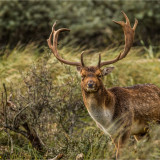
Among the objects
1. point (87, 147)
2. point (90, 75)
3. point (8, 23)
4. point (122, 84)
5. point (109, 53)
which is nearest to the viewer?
point (90, 75)

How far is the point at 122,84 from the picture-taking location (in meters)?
7.96

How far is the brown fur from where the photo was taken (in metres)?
4.97

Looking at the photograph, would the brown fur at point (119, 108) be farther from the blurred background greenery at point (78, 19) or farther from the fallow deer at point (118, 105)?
the blurred background greenery at point (78, 19)

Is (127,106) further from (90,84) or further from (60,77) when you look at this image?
(60,77)

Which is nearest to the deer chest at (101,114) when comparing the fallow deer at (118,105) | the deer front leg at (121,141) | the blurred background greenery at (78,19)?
the fallow deer at (118,105)

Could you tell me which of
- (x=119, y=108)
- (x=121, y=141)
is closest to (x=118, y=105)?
(x=119, y=108)

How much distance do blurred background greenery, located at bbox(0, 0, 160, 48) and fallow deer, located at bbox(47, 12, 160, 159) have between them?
7.66 m

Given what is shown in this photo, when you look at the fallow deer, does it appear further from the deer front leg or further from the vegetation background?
the vegetation background

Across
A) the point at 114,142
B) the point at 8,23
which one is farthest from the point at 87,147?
the point at 8,23

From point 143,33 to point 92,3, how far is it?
2.13m

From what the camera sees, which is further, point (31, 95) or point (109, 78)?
point (109, 78)

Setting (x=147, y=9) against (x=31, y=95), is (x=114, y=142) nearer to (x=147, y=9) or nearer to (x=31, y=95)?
(x=31, y=95)

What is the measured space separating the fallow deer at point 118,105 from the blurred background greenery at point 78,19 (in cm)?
766

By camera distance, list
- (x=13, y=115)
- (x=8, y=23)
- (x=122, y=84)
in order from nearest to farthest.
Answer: (x=13, y=115)
(x=122, y=84)
(x=8, y=23)
